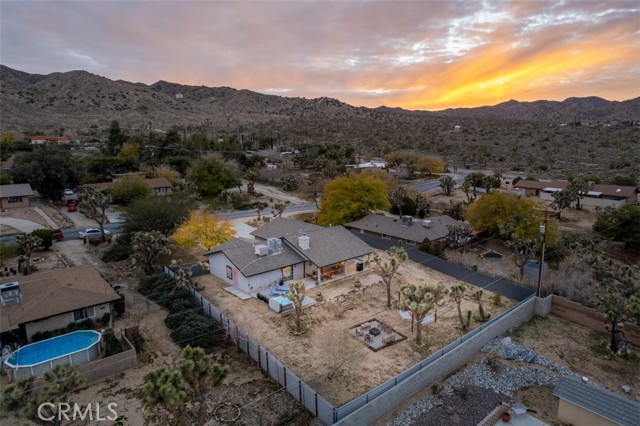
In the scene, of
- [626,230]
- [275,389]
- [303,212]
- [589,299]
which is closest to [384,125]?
[303,212]

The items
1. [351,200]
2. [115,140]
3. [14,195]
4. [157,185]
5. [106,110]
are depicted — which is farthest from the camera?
[106,110]

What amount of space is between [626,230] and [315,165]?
56.5 metres

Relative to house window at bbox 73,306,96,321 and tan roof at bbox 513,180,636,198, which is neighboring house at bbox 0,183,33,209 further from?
tan roof at bbox 513,180,636,198

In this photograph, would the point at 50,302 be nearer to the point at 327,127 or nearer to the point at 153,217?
the point at 153,217

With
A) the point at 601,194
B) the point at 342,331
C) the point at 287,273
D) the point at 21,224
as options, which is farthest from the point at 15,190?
the point at 601,194

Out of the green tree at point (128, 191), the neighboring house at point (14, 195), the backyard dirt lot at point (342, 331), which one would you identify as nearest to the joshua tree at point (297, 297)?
the backyard dirt lot at point (342, 331)

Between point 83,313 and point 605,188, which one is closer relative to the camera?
Answer: point 83,313

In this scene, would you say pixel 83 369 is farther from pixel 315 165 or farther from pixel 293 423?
pixel 315 165

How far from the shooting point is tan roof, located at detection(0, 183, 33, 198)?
2138 inches

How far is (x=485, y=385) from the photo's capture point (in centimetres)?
2114

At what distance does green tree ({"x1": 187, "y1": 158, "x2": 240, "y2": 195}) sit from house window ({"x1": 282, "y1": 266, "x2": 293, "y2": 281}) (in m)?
39.1

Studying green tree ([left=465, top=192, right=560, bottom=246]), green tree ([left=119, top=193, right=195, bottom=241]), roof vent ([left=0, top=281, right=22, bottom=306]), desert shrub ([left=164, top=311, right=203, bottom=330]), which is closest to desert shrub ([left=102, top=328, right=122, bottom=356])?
desert shrub ([left=164, top=311, right=203, bottom=330])

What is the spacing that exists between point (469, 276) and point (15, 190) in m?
58.8

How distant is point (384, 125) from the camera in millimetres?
157125
